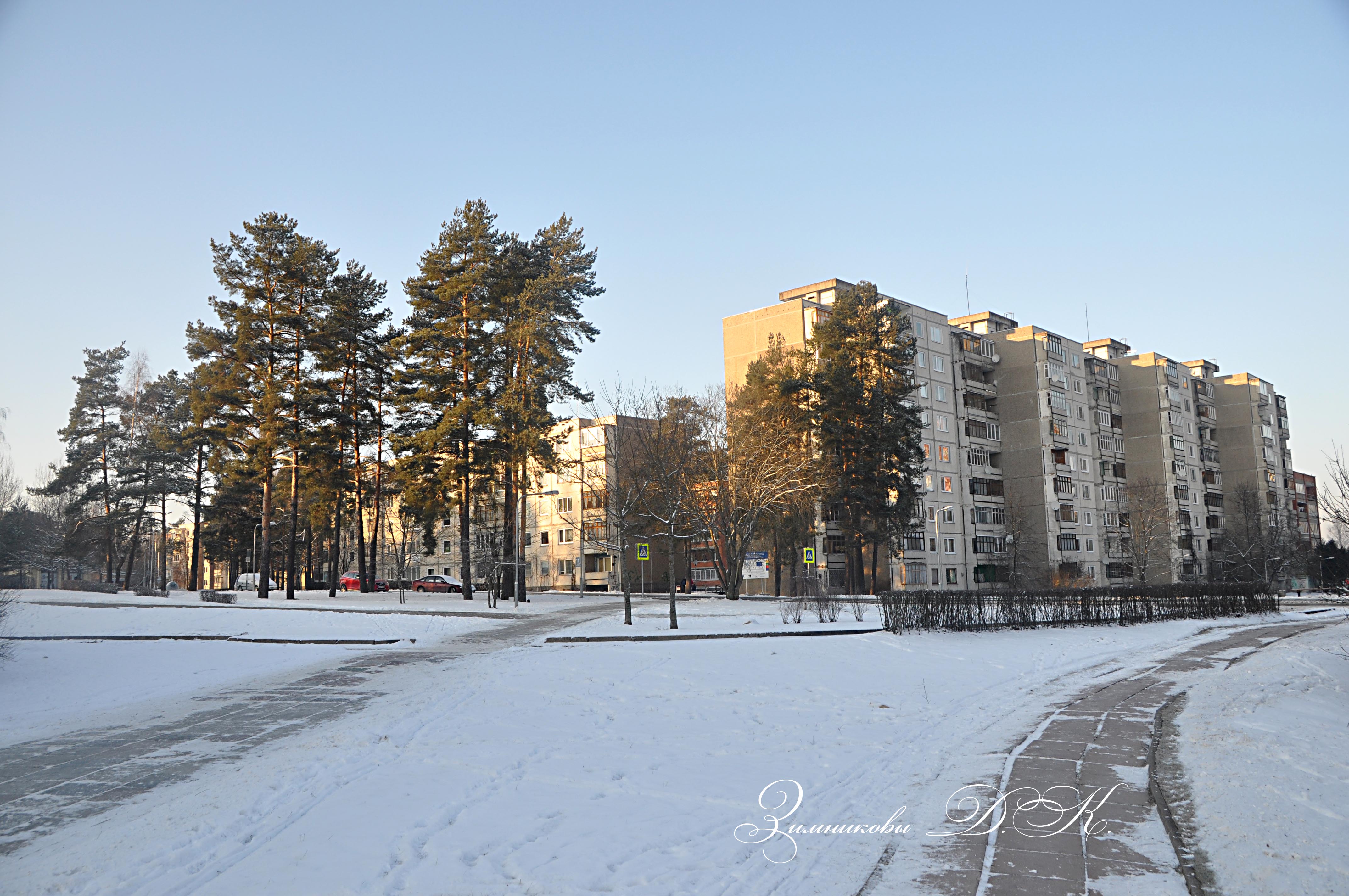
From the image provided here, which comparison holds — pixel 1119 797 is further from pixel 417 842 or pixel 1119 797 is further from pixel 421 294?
pixel 421 294

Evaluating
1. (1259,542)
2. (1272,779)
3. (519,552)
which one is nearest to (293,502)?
(519,552)

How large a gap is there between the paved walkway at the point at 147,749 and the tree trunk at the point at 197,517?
44.7 meters

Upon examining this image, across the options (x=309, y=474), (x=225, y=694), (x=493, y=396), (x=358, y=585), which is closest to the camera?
(x=225, y=694)

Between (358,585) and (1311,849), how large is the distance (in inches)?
2641

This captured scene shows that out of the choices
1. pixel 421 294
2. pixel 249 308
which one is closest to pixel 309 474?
pixel 249 308

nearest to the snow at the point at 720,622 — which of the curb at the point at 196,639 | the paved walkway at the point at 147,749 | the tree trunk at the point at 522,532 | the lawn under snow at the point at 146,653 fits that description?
the lawn under snow at the point at 146,653

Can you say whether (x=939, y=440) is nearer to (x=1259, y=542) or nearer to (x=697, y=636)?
(x=1259, y=542)

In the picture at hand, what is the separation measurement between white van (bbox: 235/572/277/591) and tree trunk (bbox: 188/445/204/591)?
2.99m

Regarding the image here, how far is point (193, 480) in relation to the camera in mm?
58969

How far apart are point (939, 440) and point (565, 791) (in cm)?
6952

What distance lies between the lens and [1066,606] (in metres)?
31.8

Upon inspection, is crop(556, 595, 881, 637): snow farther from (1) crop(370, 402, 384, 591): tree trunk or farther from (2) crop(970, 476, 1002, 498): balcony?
(2) crop(970, 476, 1002, 498): balcony

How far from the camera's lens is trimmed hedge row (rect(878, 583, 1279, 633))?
26734 mm

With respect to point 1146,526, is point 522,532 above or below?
above
